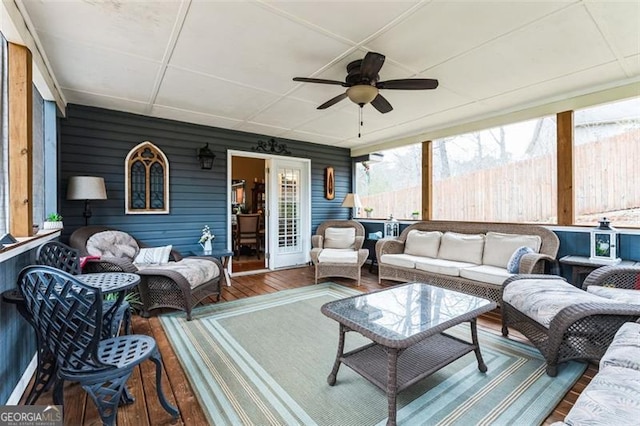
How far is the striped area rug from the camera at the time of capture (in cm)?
175

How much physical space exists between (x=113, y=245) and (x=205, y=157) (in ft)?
6.16

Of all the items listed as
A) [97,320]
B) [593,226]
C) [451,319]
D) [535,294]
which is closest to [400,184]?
[593,226]

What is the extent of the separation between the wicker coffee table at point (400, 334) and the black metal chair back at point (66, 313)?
4.39 ft

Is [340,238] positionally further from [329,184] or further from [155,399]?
[155,399]

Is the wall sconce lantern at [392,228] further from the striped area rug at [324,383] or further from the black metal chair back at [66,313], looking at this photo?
the black metal chair back at [66,313]

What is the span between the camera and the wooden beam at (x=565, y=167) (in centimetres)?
360

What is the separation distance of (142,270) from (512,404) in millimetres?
3591

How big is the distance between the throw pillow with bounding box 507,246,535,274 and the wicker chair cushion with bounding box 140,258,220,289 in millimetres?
3655

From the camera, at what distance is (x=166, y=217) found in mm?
4590

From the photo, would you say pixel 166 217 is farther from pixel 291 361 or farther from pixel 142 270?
pixel 291 361

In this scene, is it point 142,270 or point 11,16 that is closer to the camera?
point 11,16

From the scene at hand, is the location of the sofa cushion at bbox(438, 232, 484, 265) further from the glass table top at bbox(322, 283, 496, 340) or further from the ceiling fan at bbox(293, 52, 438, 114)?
the ceiling fan at bbox(293, 52, 438, 114)

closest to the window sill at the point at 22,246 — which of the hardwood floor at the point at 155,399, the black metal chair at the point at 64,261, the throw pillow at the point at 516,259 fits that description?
the black metal chair at the point at 64,261

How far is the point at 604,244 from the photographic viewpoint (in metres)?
3.20
